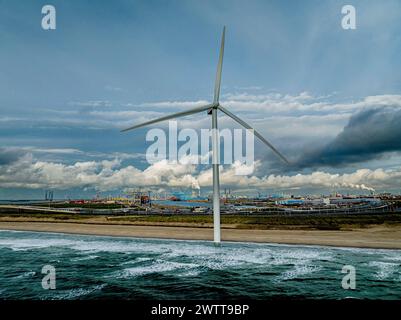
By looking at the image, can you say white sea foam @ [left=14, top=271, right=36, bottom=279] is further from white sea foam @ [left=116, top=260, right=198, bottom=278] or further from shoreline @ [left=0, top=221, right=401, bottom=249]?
shoreline @ [left=0, top=221, right=401, bottom=249]

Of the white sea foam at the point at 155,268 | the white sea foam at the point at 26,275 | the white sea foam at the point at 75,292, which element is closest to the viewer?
the white sea foam at the point at 75,292

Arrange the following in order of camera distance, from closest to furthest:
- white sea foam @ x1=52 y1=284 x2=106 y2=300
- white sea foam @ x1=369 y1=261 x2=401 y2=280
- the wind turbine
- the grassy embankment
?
white sea foam @ x1=52 y1=284 x2=106 y2=300
white sea foam @ x1=369 y1=261 x2=401 y2=280
the wind turbine
the grassy embankment

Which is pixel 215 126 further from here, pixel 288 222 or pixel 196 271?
pixel 288 222

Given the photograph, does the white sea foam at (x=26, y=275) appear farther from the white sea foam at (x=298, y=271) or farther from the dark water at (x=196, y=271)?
the white sea foam at (x=298, y=271)

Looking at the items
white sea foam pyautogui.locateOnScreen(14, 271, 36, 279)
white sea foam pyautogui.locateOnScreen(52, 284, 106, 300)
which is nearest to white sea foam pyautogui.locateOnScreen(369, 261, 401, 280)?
white sea foam pyautogui.locateOnScreen(52, 284, 106, 300)

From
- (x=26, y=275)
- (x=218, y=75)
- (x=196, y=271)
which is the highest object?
(x=218, y=75)

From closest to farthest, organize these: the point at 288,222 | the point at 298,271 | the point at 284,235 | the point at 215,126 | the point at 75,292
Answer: the point at 75,292 < the point at 298,271 < the point at 215,126 < the point at 284,235 < the point at 288,222

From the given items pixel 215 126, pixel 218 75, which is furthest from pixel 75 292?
pixel 218 75

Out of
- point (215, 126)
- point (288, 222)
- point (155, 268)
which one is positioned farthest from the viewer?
point (288, 222)

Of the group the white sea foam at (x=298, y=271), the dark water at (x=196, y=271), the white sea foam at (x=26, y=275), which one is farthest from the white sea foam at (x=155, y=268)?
the white sea foam at (x=298, y=271)
